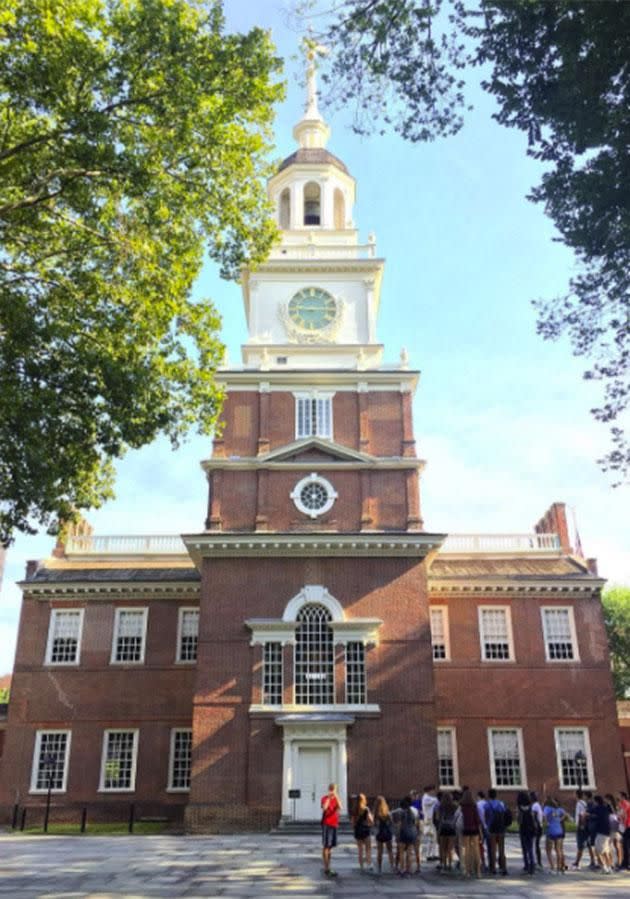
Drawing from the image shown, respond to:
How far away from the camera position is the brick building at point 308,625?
23.7m

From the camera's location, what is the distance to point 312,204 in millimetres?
34219

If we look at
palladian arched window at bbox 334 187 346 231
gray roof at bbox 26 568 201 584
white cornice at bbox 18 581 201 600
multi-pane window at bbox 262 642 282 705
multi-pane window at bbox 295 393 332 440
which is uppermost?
palladian arched window at bbox 334 187 346 231

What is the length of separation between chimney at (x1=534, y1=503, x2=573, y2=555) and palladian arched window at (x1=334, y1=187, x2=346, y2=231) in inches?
593

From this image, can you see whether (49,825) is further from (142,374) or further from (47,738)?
(142,374)

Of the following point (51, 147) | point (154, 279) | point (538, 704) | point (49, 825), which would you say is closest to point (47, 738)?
point (49, 825)

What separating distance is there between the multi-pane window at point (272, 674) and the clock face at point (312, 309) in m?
12.1

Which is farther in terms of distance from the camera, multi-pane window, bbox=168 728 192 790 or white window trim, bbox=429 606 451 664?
white window trim, bbox=429 606 451 664

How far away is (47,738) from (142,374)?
18476 millimetres

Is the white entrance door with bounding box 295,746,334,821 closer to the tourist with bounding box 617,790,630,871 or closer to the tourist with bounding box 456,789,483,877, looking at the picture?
the tourist with bounding box 617,790,630,871

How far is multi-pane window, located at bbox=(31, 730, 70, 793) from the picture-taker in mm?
27609

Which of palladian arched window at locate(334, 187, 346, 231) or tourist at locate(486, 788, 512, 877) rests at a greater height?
palladian arched window at locate(334, 187, 346, 231)

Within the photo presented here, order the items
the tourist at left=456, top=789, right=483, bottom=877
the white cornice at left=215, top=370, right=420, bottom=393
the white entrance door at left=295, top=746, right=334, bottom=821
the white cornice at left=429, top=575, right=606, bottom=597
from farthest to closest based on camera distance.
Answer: the white cornice at left=429, top=575, right=606, bottom=597, the white cornice at left=215, top=370, right=420, bottom=393, the white entrance door at left=295, top=746, right=334, bottom=821, the tourist at left=456, top=789, right=483, bottom=877

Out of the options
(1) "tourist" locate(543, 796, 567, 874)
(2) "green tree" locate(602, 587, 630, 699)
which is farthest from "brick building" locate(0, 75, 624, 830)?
(2) "green tree" locate(602, 587, 630, 699)

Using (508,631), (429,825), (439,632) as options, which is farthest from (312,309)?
(429,825)
